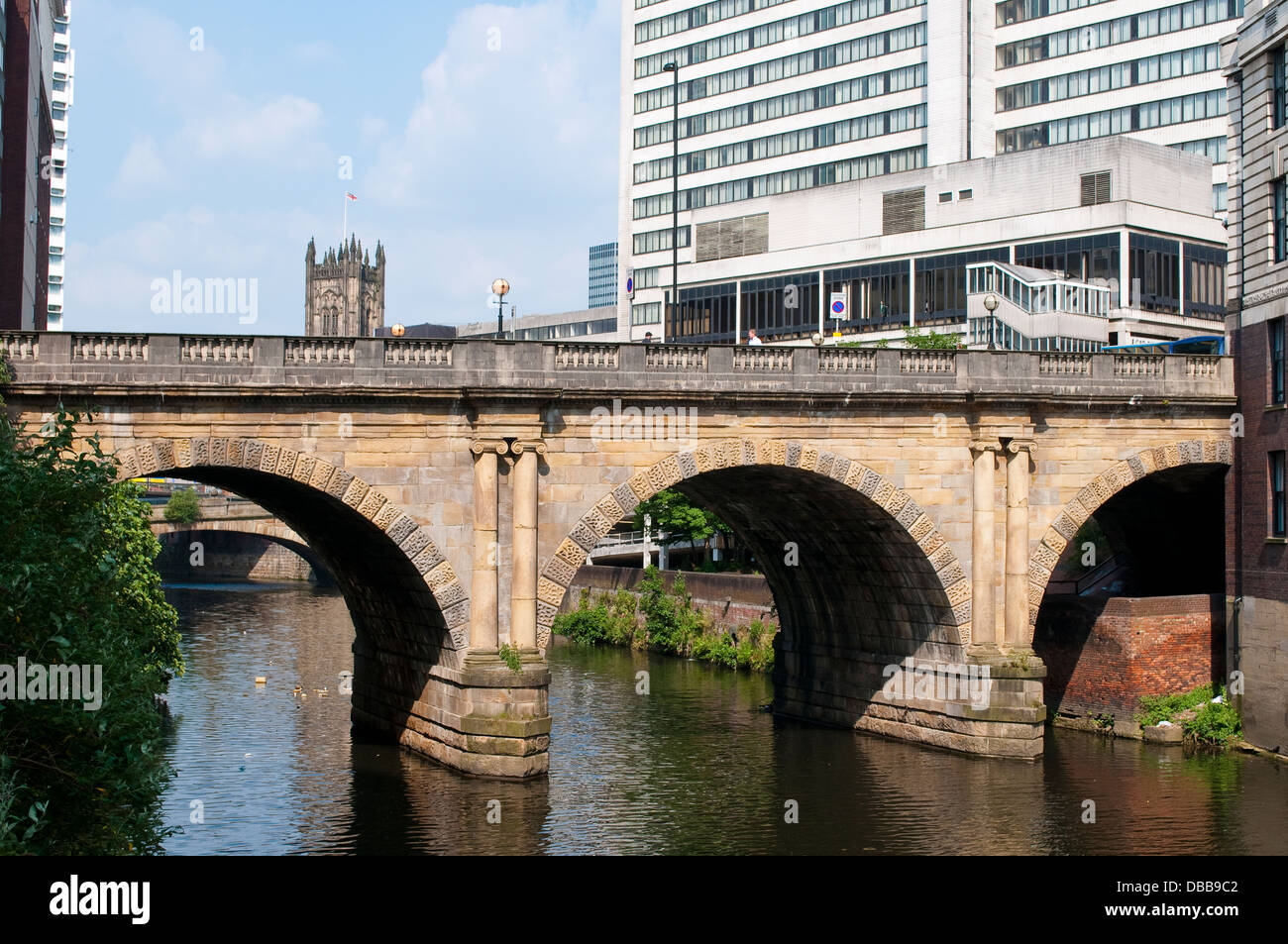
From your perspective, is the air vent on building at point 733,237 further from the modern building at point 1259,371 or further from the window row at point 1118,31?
the modern building at point 1259,371

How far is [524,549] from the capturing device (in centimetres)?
3697

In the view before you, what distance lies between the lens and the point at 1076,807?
118 feet

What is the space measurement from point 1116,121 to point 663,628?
144 feet

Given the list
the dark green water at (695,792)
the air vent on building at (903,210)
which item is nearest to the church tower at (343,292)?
the air vent on building at (903,210)

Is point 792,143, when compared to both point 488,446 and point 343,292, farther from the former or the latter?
point 343,292

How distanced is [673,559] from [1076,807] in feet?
167

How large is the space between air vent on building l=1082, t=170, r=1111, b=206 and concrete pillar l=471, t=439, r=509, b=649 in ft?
162

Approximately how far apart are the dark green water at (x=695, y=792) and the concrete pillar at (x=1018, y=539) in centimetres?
386

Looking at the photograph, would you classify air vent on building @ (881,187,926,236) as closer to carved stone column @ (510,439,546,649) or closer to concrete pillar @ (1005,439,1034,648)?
concrete pillar @ (1005,439,1034,648)

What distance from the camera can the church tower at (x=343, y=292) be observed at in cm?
18788

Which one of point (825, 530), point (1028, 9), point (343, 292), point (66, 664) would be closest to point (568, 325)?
point (343, 292)

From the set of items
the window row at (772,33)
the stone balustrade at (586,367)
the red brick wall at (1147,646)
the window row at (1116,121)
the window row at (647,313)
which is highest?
the window row at (772,33)
